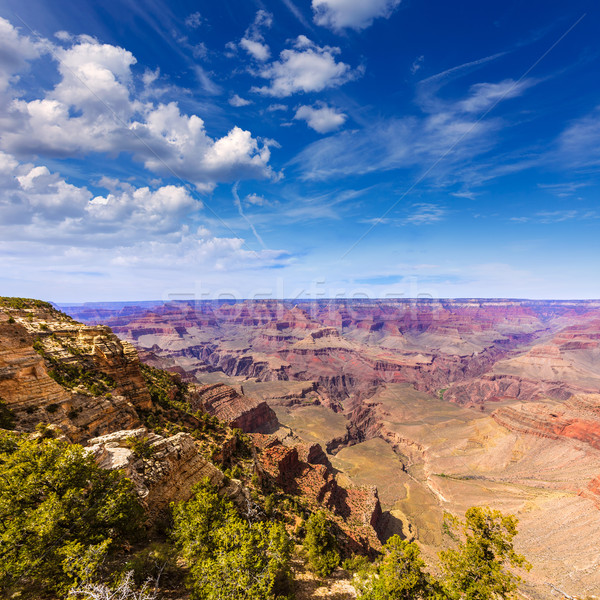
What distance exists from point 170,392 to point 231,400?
46610mm

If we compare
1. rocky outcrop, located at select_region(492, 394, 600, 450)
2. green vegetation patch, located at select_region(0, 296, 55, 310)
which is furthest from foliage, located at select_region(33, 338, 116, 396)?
rocky outcrop, located at select_region(492, 394, 600, 450)

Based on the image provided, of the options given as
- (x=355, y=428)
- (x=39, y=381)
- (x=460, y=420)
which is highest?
(x=39, y=381)

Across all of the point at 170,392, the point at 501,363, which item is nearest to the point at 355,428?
the point at 170,392

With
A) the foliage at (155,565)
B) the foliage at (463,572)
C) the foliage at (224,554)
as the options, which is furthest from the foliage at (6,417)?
the foliage at (463,572)

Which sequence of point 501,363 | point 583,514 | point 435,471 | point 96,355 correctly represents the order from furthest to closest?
point 501,363 < point 435,471 < point 583,514 < point 96,355

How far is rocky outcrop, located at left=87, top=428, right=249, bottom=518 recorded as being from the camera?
15930 mm

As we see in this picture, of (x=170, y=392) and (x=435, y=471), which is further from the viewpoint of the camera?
(x=435, y=471)

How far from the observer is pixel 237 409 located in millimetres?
80250

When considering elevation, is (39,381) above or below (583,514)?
above

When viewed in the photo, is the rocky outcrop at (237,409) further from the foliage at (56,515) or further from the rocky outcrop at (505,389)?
the rocky outcrop at (505,389)

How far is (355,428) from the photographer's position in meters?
108

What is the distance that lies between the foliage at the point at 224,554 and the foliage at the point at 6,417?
12157 mm

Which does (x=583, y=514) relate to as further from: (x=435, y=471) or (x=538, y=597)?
(x=435, y=471)

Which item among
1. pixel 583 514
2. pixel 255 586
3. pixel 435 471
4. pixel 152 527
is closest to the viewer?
pixel 255 586
